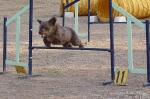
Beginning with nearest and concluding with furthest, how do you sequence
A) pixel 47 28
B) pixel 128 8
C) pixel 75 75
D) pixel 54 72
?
pixel 47 28
pixel 75 75
pixel 54 72
pixel 128 8

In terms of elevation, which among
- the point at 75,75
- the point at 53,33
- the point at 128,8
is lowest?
the point at 75,75

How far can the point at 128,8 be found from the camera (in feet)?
59.4

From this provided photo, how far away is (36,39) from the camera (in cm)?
1355

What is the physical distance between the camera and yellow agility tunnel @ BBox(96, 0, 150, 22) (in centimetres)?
1766

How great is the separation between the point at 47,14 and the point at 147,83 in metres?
14.6

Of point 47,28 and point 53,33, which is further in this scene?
point 53,33

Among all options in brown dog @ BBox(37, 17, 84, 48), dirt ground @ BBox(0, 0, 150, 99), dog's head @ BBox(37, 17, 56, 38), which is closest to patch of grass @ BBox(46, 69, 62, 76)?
dirt ground @ BBox(0, 0, 150, 99)

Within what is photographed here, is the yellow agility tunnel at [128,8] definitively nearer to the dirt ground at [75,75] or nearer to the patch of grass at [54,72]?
the dirt ground at [75,75]

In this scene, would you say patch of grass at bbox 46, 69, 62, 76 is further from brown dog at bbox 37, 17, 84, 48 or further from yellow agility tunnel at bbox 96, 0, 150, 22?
yellow agility tunnel at bbox 96, 0, 150, 22

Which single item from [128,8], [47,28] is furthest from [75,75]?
→ [128,8]

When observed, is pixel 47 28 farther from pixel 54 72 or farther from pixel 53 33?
pixel 54 72

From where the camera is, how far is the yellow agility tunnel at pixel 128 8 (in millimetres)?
17656

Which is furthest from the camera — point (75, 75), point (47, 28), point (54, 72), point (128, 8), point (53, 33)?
point (128, 8)

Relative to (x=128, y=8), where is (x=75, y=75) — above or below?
below
